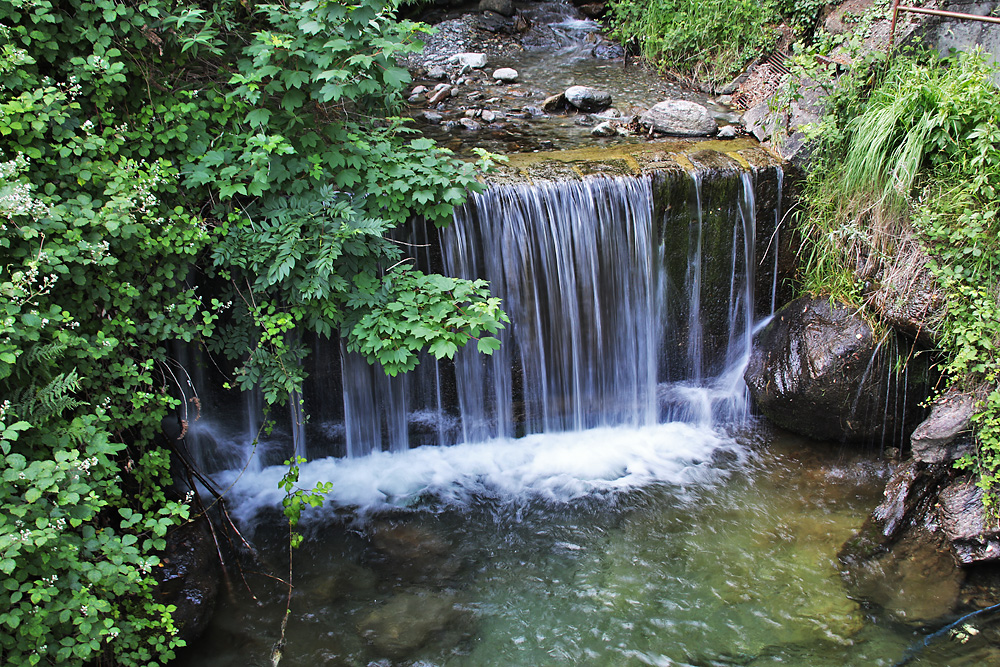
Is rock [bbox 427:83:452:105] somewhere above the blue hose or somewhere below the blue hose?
above

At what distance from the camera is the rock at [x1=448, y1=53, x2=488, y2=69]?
29.3 ft

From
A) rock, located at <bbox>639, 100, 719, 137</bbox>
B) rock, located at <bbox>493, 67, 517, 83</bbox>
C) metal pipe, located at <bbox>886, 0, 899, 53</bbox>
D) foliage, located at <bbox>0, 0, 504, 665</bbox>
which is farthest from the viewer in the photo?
rock, located at <bbox>493, 67, 517, 83</bbox>

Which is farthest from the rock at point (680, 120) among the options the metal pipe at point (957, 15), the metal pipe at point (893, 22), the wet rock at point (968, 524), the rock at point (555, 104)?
the wet rock at point (968, 524)

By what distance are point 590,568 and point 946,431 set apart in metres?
2.44

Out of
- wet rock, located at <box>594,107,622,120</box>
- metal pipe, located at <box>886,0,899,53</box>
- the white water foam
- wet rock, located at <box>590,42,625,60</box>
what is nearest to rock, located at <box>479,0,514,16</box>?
wet rock, located at <box>590,42,625,60</box>

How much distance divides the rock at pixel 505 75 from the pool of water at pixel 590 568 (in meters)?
4.94

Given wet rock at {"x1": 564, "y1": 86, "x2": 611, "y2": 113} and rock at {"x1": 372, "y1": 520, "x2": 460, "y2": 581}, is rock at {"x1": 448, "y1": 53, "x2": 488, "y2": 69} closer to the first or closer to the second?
wet rock at {"x1": 564, "y1": 86, "x2": 611, "y2": 113}

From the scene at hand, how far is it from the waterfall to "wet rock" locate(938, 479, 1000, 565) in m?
1.67

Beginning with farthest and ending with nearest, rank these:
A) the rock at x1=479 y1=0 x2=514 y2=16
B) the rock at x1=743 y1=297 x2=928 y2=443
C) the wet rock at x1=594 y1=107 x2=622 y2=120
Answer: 1. the rock at x1=479 y1=0 x2=514 y2=16
2. the wet rock at x1=594 y1=107 x2=622 y2=120
3. the rock at x1=743 y1=297 x2=928 y2=443

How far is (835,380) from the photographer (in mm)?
5082

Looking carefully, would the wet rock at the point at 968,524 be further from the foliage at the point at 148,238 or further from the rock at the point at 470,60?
the rock at the point at 470,60

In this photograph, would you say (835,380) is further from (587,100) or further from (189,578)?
(189,578)

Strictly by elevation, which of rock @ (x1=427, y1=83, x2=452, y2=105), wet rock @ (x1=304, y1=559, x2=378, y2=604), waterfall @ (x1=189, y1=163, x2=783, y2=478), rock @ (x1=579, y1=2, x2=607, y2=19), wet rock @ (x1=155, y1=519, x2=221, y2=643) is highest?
rock @ (x1=579, y1=2, x2=607, y2=19)

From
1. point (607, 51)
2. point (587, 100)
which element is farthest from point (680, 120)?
point (607, 51)
